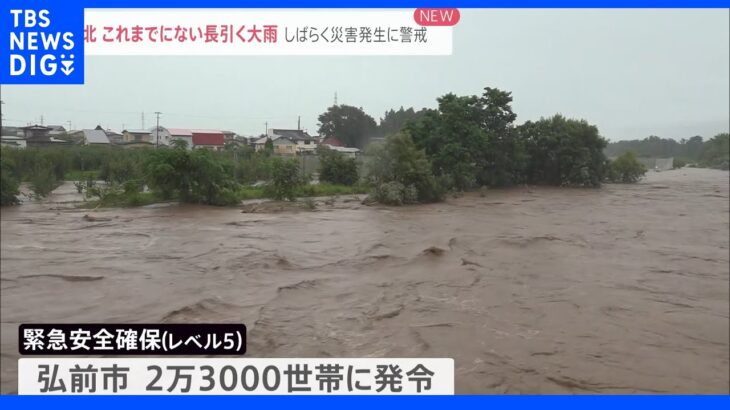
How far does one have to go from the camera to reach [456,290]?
177 inches

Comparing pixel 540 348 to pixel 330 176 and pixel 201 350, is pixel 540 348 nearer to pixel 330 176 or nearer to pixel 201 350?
pixel 201 350

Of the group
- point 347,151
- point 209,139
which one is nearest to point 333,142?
point 347,151

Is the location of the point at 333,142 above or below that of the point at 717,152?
above

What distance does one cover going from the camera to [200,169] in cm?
1005

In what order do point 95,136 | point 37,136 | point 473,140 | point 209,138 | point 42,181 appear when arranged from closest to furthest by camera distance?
point 37,136 < point 42,181 < point 95,136 < point 209,138 < point 473,140

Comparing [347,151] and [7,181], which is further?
[347,151]

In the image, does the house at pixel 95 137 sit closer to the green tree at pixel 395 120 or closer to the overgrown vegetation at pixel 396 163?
the overgrown vegetation at pixel 396 163

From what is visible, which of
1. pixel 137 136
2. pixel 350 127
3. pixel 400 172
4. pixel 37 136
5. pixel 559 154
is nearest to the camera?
pixel 37 136

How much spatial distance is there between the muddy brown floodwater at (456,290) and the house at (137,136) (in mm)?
840

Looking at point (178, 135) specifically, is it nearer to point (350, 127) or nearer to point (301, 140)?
point (350, 127)

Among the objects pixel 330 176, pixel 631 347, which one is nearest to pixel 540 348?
pixel 631 347
